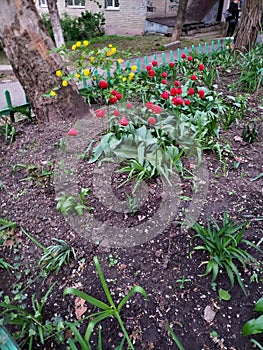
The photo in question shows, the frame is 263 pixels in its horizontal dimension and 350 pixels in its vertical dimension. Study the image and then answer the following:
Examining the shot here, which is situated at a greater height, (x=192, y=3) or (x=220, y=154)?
(x=192, y=3)

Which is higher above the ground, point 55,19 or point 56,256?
point 55,19

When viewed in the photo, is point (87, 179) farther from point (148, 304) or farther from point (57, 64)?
point (57, 64)

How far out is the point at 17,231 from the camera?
2.11 meters

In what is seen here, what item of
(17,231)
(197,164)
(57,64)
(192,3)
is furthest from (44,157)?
(192,3)

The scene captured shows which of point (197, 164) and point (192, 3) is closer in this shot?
point (197, 164)

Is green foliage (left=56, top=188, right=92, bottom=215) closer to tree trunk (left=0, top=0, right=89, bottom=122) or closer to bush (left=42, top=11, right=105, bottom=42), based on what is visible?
tree trunk (left=0, top=0, right=89, bottom=122)

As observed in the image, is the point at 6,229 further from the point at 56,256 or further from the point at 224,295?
the point at 224,295

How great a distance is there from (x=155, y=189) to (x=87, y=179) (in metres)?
0.55

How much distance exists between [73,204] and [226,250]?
1.05m

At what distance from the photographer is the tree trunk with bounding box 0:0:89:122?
282cm

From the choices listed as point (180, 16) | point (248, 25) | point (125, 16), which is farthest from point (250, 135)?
point (125, 16)

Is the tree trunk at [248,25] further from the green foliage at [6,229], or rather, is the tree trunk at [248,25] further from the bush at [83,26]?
the bush at [83,26]

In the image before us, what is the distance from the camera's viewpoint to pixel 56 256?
1.84 m

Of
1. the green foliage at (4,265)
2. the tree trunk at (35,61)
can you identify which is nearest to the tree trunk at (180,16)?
the tree trunk at (35,61)
